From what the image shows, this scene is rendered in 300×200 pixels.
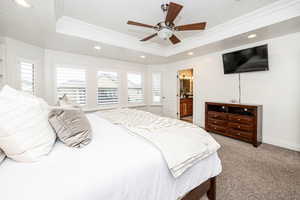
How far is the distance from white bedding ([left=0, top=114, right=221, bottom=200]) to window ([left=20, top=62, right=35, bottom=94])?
278 cm

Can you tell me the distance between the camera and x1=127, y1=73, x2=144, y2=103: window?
482 centimetres

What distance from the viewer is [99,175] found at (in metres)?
0.75

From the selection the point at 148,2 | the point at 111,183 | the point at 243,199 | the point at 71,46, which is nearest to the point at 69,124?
the point at 111,183

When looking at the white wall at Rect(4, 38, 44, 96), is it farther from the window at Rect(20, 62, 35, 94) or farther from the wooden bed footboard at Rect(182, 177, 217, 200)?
the wooden bed footboard at Rect(182, 177, 217, 200)

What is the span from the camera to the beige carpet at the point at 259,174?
153 centimetres

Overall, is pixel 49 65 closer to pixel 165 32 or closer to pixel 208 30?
pixel 165 32

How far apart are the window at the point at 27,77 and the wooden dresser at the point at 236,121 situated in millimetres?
4536

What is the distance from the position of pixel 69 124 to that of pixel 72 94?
3.01 meters

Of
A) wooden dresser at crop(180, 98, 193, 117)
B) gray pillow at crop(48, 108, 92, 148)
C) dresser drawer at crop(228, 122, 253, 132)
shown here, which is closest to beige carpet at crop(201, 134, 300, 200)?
dresser drawer at crop(228, 122, 253, 132)

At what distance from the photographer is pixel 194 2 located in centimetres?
215

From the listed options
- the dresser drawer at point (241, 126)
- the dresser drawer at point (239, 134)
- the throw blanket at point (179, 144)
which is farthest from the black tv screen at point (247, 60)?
the throw blanket at point (179, 144)

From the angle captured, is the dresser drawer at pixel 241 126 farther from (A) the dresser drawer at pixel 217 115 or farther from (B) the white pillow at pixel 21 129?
(B) the white pillow at pixel 21 129

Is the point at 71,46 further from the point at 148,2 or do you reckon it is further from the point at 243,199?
the point at 243,199

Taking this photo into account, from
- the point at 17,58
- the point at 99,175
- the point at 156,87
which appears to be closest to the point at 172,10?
the point at 99,175
